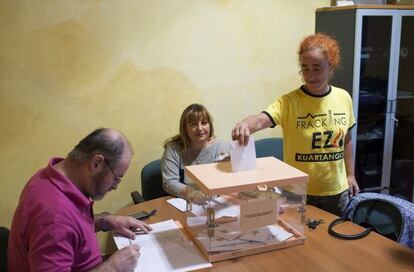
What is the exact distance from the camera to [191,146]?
2.45 metres

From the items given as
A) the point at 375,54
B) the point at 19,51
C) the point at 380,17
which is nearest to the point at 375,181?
the point at 375,54

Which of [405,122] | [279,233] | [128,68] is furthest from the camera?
[405,122]

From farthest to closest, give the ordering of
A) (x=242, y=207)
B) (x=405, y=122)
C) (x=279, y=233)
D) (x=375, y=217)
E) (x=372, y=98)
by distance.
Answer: (x=405, y=122) → (x=372, y=98) → (x=375, y=217) → (x=279, y=233) → (x=242, y=207)

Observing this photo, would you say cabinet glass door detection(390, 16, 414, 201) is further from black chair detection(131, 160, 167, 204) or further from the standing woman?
black chair detection(131, 160, 167, 204)

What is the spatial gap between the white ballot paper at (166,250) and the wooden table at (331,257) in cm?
9

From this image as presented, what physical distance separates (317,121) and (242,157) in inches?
23.1

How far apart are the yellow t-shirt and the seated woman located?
1.65 ft

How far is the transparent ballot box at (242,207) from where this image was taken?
55.2 inches

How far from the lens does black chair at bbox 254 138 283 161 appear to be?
295 centimetres

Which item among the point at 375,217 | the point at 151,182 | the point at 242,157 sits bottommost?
the point at 151,182

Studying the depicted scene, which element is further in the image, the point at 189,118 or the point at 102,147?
the point at 189,118

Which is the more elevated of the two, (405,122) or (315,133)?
(315,133)

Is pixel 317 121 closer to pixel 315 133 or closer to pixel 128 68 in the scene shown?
pixel 315 133

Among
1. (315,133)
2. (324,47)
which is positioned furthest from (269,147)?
(324,47)
